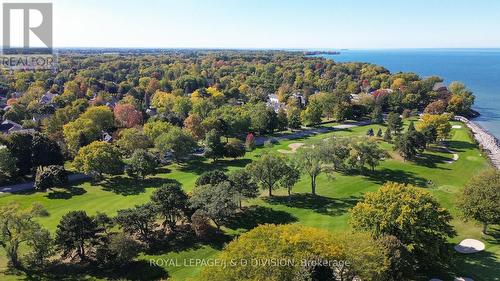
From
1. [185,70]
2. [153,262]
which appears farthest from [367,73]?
[153,262]

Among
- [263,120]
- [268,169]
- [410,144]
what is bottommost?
[268,169]

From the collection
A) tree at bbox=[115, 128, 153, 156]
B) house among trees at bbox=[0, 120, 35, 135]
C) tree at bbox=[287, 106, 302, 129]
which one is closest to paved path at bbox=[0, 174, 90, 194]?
tree at bbox=[115, 128, 153, 156]

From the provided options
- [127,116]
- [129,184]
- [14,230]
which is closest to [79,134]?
[129,184]

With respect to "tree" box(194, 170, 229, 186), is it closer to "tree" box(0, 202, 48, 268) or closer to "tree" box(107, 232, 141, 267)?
"tree" box(107, 232, 141, 267)

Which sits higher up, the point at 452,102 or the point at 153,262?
the point at 452,102

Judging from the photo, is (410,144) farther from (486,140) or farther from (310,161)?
(486,140)

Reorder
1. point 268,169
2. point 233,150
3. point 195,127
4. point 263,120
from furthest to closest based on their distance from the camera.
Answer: point 263,120
point 195,127
point 233,150
point 268,169

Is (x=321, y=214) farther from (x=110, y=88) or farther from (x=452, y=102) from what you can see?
(x=110, y=88)
